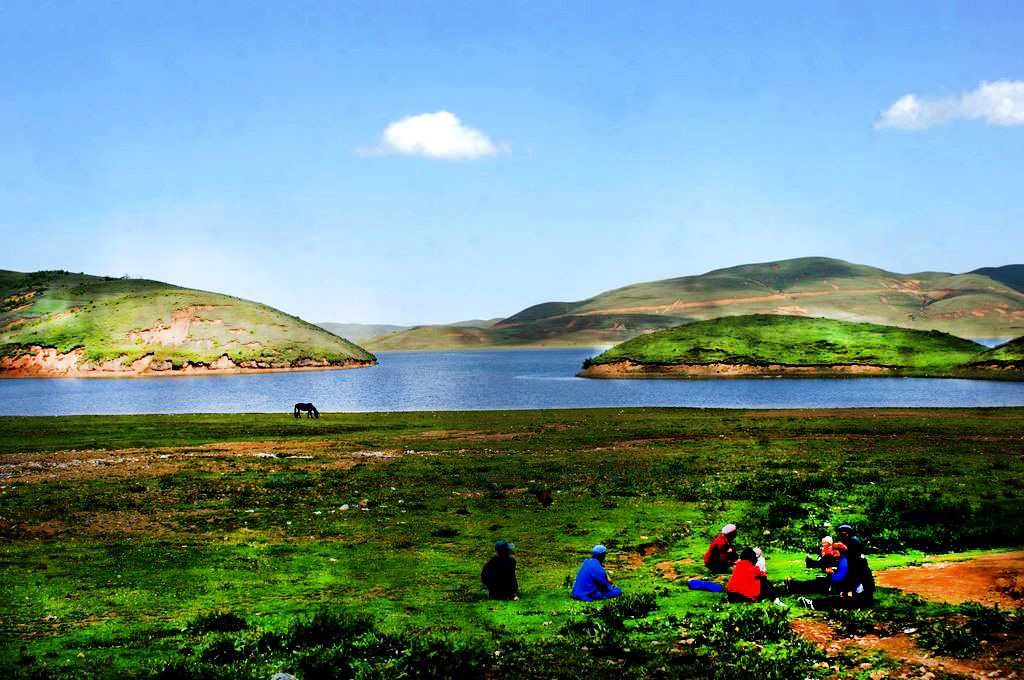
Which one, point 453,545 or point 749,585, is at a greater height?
point 749,585

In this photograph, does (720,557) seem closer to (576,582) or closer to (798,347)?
(576,582)

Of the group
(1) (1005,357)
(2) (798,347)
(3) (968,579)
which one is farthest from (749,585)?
(2) (798,347)

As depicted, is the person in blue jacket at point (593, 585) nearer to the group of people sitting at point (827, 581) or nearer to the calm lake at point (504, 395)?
the group of people sitting at point (827, 581)

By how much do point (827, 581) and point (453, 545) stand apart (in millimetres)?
11968

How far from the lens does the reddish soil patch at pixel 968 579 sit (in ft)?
52.0

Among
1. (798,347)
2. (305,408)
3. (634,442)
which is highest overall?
(798,347)

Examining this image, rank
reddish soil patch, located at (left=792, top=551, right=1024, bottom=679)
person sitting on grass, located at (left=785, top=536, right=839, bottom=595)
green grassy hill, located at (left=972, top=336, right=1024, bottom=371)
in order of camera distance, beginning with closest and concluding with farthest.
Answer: reddish soil patch, located at (left=792, top=551, right=1024, bottom=679), person sitting on grass, located at (left=785, top=536, right=839, bottom=595), green grassy hill, located at (left=972, top=336, right=1024, bottom=371)

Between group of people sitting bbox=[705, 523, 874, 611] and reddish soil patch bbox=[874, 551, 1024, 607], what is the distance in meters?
1.34

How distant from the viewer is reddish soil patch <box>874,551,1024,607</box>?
52.0 ft

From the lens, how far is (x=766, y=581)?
58.2 feet

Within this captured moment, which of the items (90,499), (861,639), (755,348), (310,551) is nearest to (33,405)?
(90,499)

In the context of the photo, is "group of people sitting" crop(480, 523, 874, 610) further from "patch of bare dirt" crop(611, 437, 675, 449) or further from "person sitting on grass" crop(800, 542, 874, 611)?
"patch of bare dirt" crop(611, 437, 675, 449)

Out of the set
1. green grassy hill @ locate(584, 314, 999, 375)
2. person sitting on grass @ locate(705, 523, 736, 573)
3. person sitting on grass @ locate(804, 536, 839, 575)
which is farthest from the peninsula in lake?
person sitting on grass @ locate(804, 536, 839, 575)

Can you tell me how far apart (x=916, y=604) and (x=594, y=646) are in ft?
23.0
